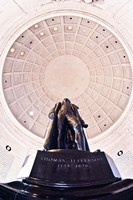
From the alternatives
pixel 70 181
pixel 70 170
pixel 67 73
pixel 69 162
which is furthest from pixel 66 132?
pixel 67 73

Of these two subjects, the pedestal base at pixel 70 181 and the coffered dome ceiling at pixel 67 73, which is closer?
the pedestal base at pixel 70 181

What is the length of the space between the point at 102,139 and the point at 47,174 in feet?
43.2

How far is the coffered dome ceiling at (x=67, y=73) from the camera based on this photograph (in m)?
16.4

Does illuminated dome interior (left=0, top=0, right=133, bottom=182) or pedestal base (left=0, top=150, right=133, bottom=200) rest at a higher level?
illuminated dome interior (left=0, top=0, right=133, bottom=182)

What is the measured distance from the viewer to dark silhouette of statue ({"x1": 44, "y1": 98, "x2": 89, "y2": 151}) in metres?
6.54

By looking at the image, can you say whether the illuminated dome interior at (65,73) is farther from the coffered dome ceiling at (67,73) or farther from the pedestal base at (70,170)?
the pedestal base at (70,170)

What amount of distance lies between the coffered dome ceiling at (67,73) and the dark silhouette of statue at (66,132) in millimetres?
9572

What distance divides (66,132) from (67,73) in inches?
468

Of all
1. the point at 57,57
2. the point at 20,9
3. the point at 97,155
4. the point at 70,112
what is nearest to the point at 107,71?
the point at 57,57

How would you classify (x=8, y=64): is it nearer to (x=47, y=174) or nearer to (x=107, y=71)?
(x=107, y=71)

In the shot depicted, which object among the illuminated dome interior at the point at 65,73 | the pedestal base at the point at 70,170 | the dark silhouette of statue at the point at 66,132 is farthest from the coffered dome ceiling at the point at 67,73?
the pedestal base at the point at 70,170

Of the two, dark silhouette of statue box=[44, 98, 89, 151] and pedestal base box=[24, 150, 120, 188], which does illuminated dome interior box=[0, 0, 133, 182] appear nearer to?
dark silhouette of statue box=[44, 98, 89, 151]

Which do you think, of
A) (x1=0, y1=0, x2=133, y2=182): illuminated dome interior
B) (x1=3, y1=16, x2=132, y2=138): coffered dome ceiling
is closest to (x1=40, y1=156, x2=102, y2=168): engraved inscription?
(x1=0, y1=0, x2=133, y2=182): illuminated dome interior

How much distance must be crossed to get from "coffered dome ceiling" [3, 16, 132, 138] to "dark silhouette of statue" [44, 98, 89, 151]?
9.57 metres
